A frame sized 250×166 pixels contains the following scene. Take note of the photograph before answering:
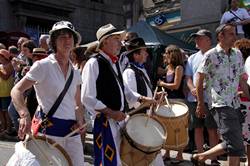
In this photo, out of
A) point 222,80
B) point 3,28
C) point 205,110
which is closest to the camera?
point 222,80


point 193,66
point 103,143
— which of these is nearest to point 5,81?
point 193,66

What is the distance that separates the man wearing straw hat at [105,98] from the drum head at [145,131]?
0.15 metres

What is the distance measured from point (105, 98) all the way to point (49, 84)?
0.61 metres

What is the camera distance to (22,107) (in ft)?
11.5

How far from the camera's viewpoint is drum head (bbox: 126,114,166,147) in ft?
13.7

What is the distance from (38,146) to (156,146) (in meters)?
1.26

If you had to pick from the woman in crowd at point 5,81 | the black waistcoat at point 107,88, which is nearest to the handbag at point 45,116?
the black waistcoat at point 107,88

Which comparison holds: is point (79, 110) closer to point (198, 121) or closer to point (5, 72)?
point (198, 121)

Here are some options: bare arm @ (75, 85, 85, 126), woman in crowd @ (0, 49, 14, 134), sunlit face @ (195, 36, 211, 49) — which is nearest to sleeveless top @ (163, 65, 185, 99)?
sunlit face @ (195, 36, 211, 49)

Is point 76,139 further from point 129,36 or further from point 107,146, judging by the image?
point 129,36

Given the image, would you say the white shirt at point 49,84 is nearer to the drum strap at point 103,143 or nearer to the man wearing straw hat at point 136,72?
the drum strap at point 103,143

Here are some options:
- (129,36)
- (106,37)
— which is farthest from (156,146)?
(129,36)

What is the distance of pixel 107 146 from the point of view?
4020 millimetres

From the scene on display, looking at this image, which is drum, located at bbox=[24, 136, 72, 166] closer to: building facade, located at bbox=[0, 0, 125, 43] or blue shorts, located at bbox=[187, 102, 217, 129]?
blue shorts, located at bbox=[187, 102, 217, 129]
